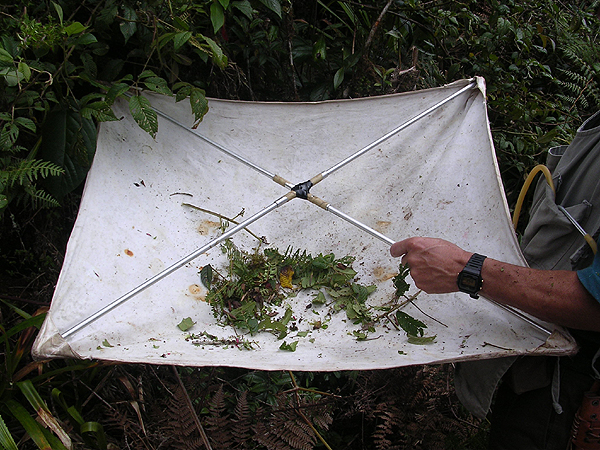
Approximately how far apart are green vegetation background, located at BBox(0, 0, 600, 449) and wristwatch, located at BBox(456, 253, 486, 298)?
31.3 inches

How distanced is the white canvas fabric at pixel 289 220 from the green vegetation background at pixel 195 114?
0.21 m

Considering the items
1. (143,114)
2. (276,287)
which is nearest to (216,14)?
(143,114)

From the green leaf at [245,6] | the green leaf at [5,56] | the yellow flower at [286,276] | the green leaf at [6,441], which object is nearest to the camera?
the green leaf at [6,441]

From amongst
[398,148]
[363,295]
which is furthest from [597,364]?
[398,148]

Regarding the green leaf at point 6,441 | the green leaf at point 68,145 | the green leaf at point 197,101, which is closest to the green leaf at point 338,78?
the green leaf at point 197,101

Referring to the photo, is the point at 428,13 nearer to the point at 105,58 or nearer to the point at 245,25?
the point at 245,25

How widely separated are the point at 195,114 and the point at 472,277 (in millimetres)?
1010

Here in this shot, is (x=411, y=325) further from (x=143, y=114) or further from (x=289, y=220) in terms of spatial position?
(x=143, y=114)

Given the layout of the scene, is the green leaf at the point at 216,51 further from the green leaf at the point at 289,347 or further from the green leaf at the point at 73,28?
the green leaf at the point at 289,347

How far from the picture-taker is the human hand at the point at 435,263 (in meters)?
0.98

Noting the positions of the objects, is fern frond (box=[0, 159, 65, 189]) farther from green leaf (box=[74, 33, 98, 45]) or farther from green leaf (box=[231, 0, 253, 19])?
green leaf (box=[231, 0, 253, 19])

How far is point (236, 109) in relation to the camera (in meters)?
1.62

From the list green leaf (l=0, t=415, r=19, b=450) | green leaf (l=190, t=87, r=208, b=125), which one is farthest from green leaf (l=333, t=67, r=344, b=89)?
green leaf (l=0, t=415, r=19, b=450)

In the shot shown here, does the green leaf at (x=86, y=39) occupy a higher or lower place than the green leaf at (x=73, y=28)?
lower
